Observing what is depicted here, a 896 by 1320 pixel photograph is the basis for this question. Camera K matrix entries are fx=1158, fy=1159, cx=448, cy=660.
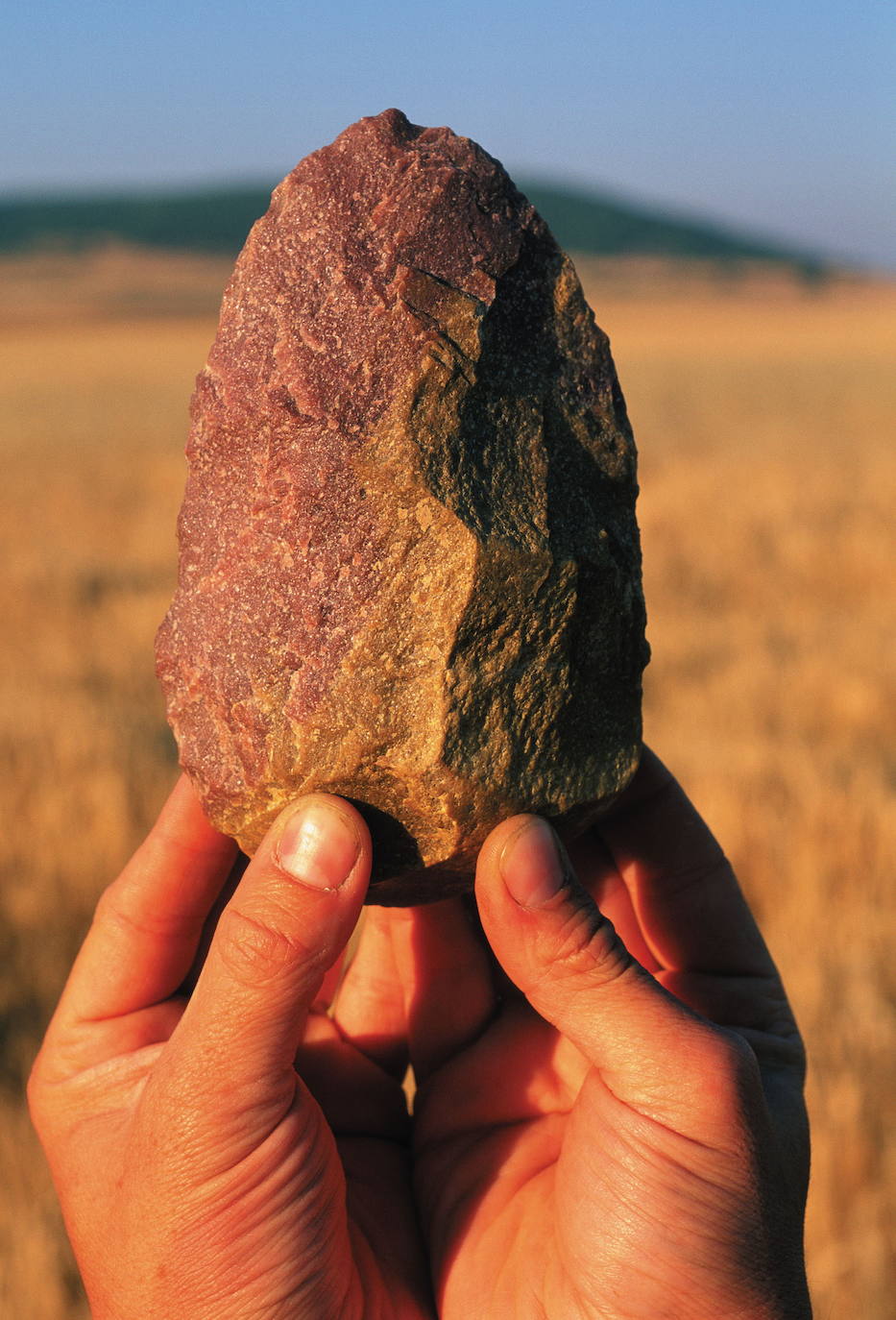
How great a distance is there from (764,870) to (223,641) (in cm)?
308

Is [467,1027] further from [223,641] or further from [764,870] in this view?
[764,870]

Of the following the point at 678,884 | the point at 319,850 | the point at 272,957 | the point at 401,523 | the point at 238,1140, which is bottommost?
the point at 238,1140

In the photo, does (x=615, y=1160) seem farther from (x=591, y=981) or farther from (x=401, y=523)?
(x=401, y=523)

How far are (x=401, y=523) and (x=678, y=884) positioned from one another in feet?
4.11

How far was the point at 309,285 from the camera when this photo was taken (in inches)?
82.4

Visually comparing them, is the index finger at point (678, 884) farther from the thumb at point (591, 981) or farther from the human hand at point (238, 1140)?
the human hand at point (238, 1140)

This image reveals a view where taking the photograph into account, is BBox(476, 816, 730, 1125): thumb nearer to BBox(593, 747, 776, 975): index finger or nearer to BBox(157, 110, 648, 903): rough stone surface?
BBox(157, 110, 648, 903): rough stone surface

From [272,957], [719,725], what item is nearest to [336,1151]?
[272,957]

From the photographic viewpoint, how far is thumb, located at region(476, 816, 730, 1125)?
1879 millimetres

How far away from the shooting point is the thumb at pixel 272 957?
1.86 m

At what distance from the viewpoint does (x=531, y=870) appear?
1.92 metres

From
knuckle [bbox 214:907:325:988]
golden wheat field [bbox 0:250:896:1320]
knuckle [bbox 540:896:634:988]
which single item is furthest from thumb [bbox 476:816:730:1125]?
golden wheat field [bbox 0:250:896:1320]

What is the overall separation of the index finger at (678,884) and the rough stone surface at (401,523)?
1.81 feet

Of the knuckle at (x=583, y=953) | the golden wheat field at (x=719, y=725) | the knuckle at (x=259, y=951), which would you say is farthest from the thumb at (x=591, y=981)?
the golden wheat field at (x=719, y=725)
